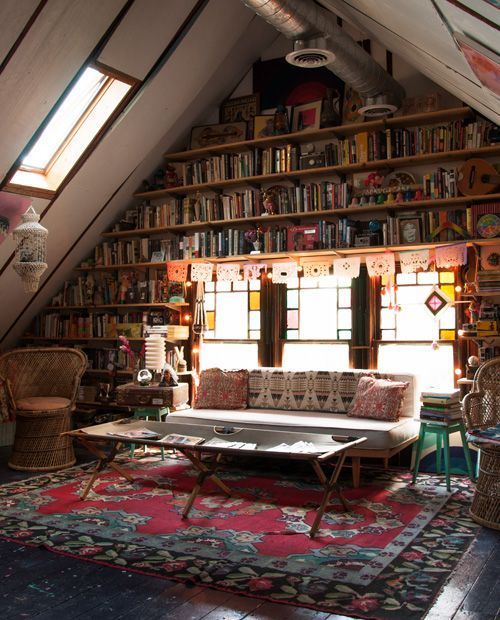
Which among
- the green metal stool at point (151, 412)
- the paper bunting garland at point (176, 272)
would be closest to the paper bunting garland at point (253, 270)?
the paper bunting garland at point (176, 272)

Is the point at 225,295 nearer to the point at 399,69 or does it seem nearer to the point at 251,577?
the point at 399,69

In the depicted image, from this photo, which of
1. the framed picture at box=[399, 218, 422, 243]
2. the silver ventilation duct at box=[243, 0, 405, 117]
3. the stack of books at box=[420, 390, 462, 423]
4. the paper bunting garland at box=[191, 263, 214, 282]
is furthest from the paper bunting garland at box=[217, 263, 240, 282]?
the stack of books at box=[420, 390, 462, 423]

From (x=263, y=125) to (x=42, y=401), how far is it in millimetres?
3409

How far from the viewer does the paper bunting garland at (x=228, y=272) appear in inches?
263

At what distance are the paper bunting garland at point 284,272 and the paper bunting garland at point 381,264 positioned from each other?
74 centimetres

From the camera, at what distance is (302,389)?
19.8 ft

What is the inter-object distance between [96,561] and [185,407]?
298cm

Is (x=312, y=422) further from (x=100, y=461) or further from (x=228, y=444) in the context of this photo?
(x=100, y=461)

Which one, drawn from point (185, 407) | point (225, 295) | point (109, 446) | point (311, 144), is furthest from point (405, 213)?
point (109, 446)

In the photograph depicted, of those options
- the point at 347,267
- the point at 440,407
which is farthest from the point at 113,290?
the point at 440,407

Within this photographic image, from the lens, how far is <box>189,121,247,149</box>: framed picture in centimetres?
683

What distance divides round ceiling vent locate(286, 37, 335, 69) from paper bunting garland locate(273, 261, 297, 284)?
2083 millimetres

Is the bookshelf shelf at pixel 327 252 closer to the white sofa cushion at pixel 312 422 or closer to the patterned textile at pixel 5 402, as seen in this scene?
the white sofa cushion at pixel 312 422

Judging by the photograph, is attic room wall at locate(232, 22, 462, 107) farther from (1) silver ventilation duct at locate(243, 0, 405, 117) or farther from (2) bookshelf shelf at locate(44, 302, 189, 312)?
(2) bookshelf shelf at locate(44, 302, 189, 312)
